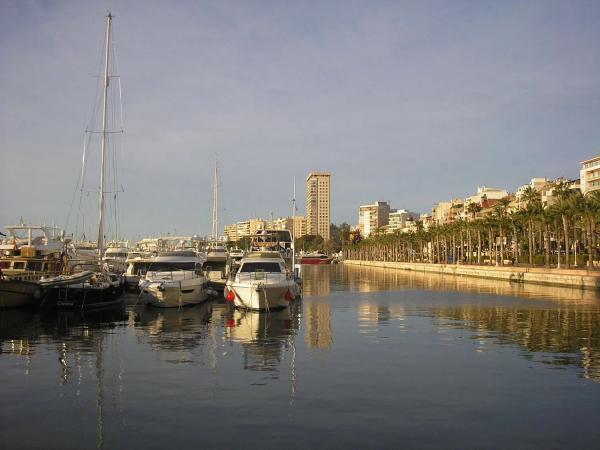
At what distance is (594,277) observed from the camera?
55375 mm

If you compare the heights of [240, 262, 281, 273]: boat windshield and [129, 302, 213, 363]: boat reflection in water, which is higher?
[240, 262, 281, 273]: boat windshield

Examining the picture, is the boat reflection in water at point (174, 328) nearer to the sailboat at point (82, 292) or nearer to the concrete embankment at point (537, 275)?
the sailboat at point (82, 292)

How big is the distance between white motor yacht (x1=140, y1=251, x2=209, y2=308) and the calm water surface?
536 cm

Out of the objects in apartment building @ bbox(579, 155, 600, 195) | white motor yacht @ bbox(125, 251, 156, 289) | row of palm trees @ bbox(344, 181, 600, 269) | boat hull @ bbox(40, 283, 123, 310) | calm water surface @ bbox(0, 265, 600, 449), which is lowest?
calm water surface @ bbox(0, 265, 600, 449)

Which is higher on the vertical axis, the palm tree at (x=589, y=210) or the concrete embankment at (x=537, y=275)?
the palm tree at (x=589, y=210)

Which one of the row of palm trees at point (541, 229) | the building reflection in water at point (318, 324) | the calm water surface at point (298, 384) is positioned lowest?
the calm water surface at point (298, 384)

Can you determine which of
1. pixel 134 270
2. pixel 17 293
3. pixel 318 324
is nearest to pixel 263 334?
pixel 318 324

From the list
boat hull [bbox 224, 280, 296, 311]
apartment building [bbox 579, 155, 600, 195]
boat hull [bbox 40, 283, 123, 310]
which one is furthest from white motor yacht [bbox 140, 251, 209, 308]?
apartment building [bbox 579, 155, 600, 195]

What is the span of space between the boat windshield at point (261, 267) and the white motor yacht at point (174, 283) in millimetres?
2934

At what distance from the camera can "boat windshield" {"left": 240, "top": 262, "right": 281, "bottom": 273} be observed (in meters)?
35.9

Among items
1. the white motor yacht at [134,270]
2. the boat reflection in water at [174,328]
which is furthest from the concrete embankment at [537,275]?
the white motor yacht at [134,270]

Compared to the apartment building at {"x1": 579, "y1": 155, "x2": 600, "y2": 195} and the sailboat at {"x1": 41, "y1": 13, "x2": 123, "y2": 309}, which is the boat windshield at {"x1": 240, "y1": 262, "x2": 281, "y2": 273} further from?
the apartment building at {"x1": 579, "y1": 155, "x2": 600, "y2": 195}

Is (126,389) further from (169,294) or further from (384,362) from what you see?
(169,294)

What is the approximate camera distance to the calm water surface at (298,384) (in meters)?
11.2
